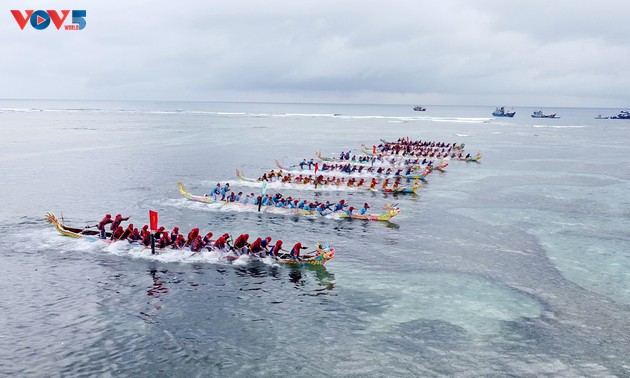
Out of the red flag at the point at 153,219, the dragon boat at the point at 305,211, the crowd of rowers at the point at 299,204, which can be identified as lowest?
the dragon boat at the point at 305,211

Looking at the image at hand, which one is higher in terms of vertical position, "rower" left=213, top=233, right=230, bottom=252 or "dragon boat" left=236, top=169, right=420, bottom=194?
"dragon boat" left=236, top=169, right=420, bottom=194

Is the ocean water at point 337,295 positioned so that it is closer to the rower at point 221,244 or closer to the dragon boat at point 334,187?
the rower at point 221,244

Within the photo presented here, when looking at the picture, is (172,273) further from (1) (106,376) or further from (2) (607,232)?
(2) (607,232)

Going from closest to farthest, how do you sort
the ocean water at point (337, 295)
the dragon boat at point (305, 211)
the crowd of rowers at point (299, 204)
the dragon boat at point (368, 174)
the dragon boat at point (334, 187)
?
1. the ocean water at point (337, 295)
2. the dragon boat at point (305, 211)
3. the crowd of rowers at point (299, 204)
4. the dragon boat at point (334, 187)
5. the dragon boat at point (368, 174)

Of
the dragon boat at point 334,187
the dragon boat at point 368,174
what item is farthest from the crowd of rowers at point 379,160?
the dragon boat at point 334,187

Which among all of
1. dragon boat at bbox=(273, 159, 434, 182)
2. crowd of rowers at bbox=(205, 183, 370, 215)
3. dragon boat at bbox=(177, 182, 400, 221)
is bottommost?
dragon boat at bbox=(177, 182, 400, 221)

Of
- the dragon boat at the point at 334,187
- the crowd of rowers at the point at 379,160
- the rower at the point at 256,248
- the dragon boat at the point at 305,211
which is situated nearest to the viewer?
the rower at the point at 256,248

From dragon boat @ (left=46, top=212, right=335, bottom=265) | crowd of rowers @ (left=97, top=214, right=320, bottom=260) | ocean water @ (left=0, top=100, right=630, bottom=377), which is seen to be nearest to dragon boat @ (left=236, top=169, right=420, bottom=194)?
ocean water @ (left=0, top=100, right=630, bottom=377)

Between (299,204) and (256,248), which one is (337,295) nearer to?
(256,248)

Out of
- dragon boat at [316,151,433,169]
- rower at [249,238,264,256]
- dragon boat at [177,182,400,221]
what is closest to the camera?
rower at [249,238,264,256]

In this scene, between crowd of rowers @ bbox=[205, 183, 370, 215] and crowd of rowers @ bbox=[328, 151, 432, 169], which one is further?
crowd of rowers @ bbox=[328, 151, 432, 169]

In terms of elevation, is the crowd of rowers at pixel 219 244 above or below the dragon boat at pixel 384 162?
below

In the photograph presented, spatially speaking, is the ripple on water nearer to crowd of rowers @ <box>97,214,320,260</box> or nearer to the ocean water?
the ocean water
